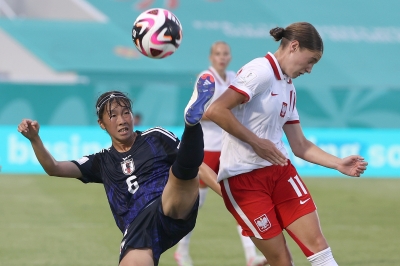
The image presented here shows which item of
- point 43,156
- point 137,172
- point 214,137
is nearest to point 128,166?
point 137,172

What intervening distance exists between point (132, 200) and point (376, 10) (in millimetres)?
26967

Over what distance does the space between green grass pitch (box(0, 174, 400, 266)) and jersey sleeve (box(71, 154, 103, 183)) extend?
8.23 ft

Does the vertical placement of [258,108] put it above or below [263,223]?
above

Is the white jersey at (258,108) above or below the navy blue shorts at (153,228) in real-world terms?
above

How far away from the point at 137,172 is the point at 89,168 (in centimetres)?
43

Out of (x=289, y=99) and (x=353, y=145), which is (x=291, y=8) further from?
(x=289, y=99)

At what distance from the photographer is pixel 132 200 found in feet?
16.8

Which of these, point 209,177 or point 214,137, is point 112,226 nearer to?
point 214,137

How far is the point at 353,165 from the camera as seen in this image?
516cm

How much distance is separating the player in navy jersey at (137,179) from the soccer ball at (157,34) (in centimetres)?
42

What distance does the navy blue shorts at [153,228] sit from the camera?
4.96 metres

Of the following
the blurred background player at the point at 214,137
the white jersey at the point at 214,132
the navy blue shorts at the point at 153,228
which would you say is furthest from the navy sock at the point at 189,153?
the white jersey at the point at 214,132

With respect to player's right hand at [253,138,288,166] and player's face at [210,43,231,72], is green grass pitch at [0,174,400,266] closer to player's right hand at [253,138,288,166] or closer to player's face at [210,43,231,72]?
player's face at [210,43,231,72]

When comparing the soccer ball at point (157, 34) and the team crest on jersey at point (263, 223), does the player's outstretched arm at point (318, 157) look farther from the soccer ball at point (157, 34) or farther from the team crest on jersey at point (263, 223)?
the soccer ball at point (157, 34)
